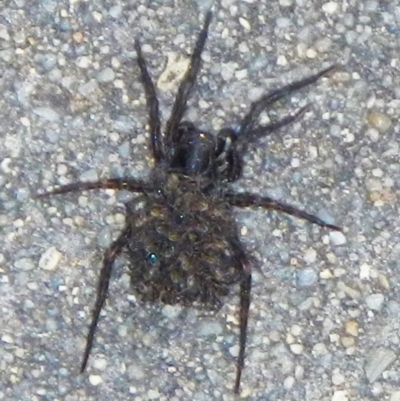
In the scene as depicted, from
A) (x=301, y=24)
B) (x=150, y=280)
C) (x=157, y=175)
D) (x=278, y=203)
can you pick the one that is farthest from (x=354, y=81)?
(x=150, y=280)

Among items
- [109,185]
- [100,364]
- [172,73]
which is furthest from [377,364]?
[172,73]

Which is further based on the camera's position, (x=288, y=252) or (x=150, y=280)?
(x=288, y=252)

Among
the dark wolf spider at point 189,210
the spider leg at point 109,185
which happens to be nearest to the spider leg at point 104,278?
the dark wolf spider at point 189,210

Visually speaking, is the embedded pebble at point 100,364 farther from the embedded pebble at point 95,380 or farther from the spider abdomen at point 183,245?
the spider abdomen at point 183,245

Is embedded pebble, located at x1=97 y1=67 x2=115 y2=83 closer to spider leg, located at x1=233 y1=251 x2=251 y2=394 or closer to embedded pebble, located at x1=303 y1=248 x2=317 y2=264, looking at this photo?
spider leg, located at x1=233 y1=251 x2=251 y2=394

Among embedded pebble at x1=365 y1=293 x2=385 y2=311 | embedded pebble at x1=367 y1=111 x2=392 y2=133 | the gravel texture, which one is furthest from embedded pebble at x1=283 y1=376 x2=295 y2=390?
embedded pebble at x1=367 y1=111 x2=392 y2=133

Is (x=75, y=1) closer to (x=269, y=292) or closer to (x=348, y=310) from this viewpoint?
(x=269, y=292)

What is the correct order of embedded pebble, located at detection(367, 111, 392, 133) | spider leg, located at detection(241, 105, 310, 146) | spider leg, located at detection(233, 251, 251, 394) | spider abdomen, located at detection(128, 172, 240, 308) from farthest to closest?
embedded pebble, located at detection(367, 111, 392, 133) < spider leg, located at detection(241, 105, 310, 146) < spider leg, located at detection(233, 251, 251, 394) < spider abdomen, located at detection(128, 172, 240, 308)
